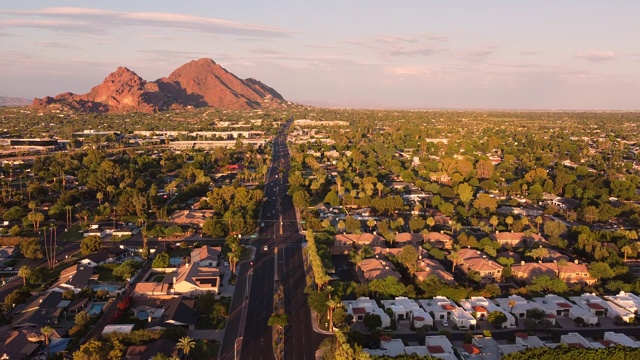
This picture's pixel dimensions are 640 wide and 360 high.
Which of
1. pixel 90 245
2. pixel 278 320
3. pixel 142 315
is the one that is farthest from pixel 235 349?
pixel 90 245

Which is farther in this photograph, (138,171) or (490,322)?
(138,171)

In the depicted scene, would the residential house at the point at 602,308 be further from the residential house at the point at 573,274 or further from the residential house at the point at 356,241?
the residential house at the point at 356,241

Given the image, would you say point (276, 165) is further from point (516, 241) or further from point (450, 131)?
point (450, 131)

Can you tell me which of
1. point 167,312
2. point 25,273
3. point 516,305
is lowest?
point 167,312

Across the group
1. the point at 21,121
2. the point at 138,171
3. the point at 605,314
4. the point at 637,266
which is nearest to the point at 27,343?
the point at 605,314

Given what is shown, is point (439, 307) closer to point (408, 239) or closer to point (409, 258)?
point (409, 258)

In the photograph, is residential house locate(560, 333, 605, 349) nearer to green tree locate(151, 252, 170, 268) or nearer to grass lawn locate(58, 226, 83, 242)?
green tree locate(151, 252, 170, 268)

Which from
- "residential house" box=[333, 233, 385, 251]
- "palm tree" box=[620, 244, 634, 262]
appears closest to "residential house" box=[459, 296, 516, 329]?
"residential house" box=[333, 233, 385, 251]
